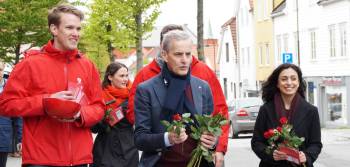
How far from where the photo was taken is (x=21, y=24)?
2758 centimetres

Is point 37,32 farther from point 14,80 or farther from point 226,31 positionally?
point 226,31

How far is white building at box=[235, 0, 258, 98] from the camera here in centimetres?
6147

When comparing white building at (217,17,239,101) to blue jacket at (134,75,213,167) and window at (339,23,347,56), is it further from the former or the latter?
blue jacket at (134,75,213,167)

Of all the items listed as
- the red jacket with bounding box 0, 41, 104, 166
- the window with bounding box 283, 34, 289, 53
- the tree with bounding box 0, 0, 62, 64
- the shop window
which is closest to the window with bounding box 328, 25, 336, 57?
the shop window

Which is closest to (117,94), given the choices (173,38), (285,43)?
(173,38)

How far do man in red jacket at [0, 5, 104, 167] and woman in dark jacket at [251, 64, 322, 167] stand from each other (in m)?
1.53

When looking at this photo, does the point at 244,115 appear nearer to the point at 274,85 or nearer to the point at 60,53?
the point at 274,85

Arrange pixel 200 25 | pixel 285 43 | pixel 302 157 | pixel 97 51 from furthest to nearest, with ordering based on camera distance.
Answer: pixel 285 43 < pixel 97 51 < pixel 200 25 < pixel 302 157

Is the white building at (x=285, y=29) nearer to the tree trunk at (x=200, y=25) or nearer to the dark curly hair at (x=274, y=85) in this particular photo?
the tree trunk at (x=200, y=25)

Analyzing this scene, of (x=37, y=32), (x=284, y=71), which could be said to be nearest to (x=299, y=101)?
(x=284, y=71)

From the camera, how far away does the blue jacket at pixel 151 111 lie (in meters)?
5.68

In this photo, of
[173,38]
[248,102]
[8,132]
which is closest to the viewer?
[173,38]

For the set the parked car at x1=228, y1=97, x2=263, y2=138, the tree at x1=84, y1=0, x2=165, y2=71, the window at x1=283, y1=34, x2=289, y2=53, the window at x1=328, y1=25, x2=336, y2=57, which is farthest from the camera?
the window at x1=283, y1=34, x2=289, y2=53

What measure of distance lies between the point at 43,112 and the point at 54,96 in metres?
0.16
